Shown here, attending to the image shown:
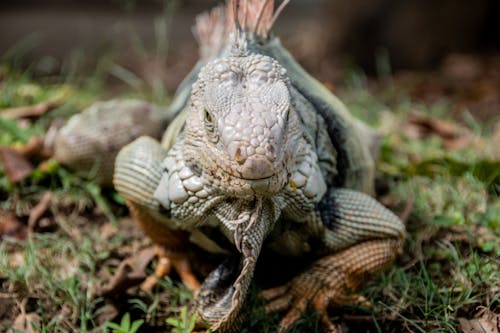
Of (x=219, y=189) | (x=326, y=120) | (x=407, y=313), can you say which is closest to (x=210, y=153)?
(x=219, y=189)

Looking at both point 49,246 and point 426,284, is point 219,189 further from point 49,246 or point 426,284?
point 49,246

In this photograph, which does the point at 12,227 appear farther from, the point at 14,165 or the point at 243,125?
the point at 243,125

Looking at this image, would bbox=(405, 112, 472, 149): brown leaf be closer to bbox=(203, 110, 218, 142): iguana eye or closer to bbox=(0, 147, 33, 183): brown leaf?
bbox=(0, 147, 33, 183): brown leaf

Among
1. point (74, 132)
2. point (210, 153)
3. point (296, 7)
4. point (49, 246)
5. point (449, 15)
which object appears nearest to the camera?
point (210, 153)

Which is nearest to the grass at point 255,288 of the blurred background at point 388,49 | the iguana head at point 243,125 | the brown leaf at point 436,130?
the brown leaf at point 436,130

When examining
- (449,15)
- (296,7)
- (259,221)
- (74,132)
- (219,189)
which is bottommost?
(296,7)

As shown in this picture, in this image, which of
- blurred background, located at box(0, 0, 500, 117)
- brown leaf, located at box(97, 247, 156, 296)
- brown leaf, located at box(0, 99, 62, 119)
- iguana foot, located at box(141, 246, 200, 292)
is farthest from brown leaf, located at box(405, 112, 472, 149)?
brown leaf, located at box(0, 99, 62, 119)

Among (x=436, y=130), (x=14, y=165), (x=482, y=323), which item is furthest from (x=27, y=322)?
(x=436, y=130)
